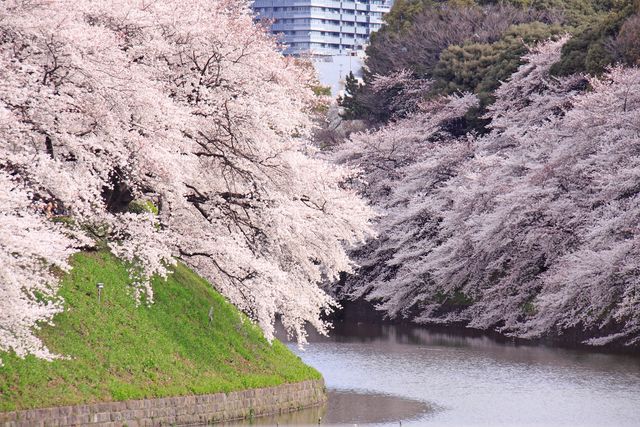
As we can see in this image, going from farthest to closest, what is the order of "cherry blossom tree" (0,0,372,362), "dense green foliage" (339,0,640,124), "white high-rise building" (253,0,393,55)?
"white high-rise building" (253,0,393,55) < "dense green foliage" (339,0,640,124) < "cherry blossom tree" (0,0,372,362)

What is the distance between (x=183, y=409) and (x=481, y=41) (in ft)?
153

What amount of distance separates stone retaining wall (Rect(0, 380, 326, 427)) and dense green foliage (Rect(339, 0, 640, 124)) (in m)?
24.5

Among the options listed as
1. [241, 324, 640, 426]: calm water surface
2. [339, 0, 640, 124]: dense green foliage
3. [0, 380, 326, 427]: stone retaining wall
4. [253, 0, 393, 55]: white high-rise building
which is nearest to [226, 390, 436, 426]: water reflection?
[241, 324, 640, 426]: calm water surface

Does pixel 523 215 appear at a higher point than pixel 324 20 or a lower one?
lower

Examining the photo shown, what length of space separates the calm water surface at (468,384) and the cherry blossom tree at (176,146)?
2829 mm

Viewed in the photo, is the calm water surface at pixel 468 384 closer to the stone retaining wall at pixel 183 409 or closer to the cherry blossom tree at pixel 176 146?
the stone retaining wall at pixel 183 409

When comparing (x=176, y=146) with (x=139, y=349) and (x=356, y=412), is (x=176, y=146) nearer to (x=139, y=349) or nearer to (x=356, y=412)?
(x=139, y=349)

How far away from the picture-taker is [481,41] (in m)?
66.9

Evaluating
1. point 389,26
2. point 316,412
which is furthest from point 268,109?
point 389,26

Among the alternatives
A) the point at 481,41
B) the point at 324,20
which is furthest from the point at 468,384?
the point at 324,20

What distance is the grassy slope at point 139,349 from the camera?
21.3 meters

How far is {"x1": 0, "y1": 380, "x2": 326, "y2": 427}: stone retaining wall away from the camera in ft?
67.3

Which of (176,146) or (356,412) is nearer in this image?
(176,146)

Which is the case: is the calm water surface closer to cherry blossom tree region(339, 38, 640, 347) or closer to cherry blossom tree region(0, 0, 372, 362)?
cherry blossom tree region(339, 38, 640, 347)
